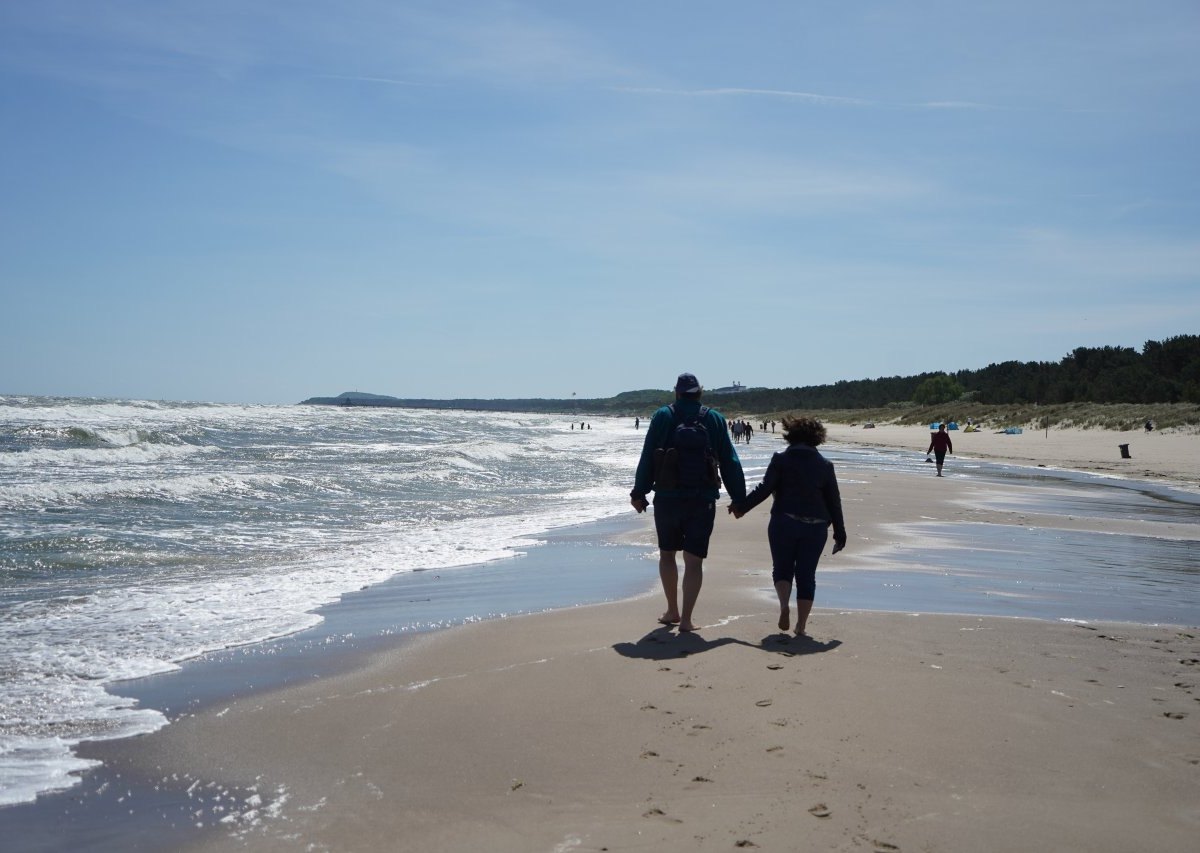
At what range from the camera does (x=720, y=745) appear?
424 cm

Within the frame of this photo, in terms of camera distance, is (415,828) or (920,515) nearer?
(415,828)

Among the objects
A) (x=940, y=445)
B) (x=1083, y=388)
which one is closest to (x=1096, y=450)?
(x=940, y=445)

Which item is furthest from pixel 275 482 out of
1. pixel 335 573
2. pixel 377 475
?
pixel 335 573

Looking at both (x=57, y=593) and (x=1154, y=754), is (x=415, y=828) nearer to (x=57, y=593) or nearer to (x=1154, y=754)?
(x=1154, y=754)

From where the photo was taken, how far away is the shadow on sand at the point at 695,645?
5.86 m

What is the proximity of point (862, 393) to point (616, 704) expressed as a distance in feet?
440

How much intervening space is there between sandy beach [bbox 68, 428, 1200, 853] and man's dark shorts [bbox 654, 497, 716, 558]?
59 centimetres

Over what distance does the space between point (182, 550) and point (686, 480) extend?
6.80 metres

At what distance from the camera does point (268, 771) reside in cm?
412

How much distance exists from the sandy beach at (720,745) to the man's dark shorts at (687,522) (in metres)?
0.59

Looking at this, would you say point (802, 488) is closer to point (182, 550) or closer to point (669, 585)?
point (669, 585)

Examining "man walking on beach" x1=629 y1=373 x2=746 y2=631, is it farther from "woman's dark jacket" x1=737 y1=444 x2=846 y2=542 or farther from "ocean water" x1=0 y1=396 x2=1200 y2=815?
"ocean water" x1=0 y1=396 x2=1200 y2=815

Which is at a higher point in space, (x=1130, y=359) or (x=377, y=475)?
(x=1130, y=359)

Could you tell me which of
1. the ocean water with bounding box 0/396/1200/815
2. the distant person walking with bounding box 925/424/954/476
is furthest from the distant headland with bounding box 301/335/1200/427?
the ocean water with bounding box 0/396/1200/815
